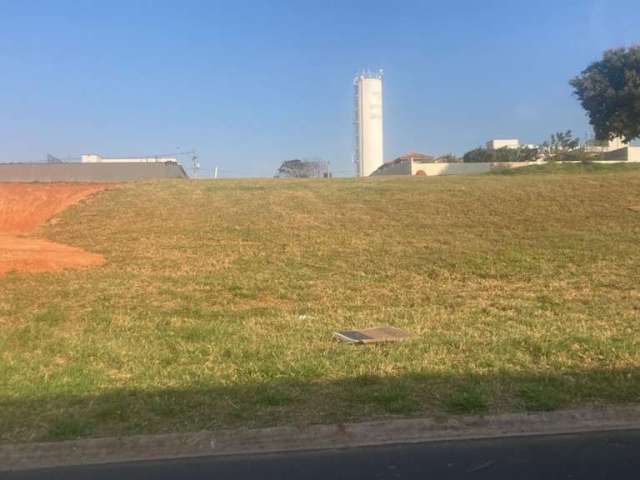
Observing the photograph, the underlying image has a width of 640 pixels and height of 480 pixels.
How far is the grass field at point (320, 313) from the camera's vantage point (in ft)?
20.5

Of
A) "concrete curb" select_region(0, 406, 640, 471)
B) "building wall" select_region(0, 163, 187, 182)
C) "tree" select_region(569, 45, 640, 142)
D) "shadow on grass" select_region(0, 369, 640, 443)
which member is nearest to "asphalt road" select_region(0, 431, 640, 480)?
"concrete curb" select_region(0, 406, 640, 471)

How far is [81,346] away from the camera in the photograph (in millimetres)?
8258

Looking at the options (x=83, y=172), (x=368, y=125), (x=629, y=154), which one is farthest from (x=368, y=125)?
(x=83, y=172)

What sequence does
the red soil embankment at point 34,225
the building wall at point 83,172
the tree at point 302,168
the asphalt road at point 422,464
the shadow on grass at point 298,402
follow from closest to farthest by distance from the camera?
the asphalt road at point 422,464 → the shadow on grass at point 298,402 → the red soil embankment at point 34,225 → the building wall at point 83,172 → the tree at point 302,168

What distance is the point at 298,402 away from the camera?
6.20 m

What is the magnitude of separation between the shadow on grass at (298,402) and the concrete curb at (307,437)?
0.45 feet

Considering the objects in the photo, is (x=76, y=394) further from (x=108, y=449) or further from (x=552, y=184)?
(x=552, y=184)

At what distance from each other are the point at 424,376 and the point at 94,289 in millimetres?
6808

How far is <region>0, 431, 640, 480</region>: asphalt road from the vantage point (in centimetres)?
498

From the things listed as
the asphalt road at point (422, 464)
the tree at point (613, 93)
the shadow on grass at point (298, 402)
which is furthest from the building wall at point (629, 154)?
the asphalt road at point (422, 464)

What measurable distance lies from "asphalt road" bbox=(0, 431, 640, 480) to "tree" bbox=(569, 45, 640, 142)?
1782 inches

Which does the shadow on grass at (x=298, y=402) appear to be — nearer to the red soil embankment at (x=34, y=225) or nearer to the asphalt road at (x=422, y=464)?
the asphalt road at (x=422, y=464)

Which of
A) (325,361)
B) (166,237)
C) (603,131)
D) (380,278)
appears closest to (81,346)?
(325,361)

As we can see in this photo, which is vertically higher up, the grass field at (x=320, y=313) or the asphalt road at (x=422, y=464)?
the grass field at (x=320, y=313)
